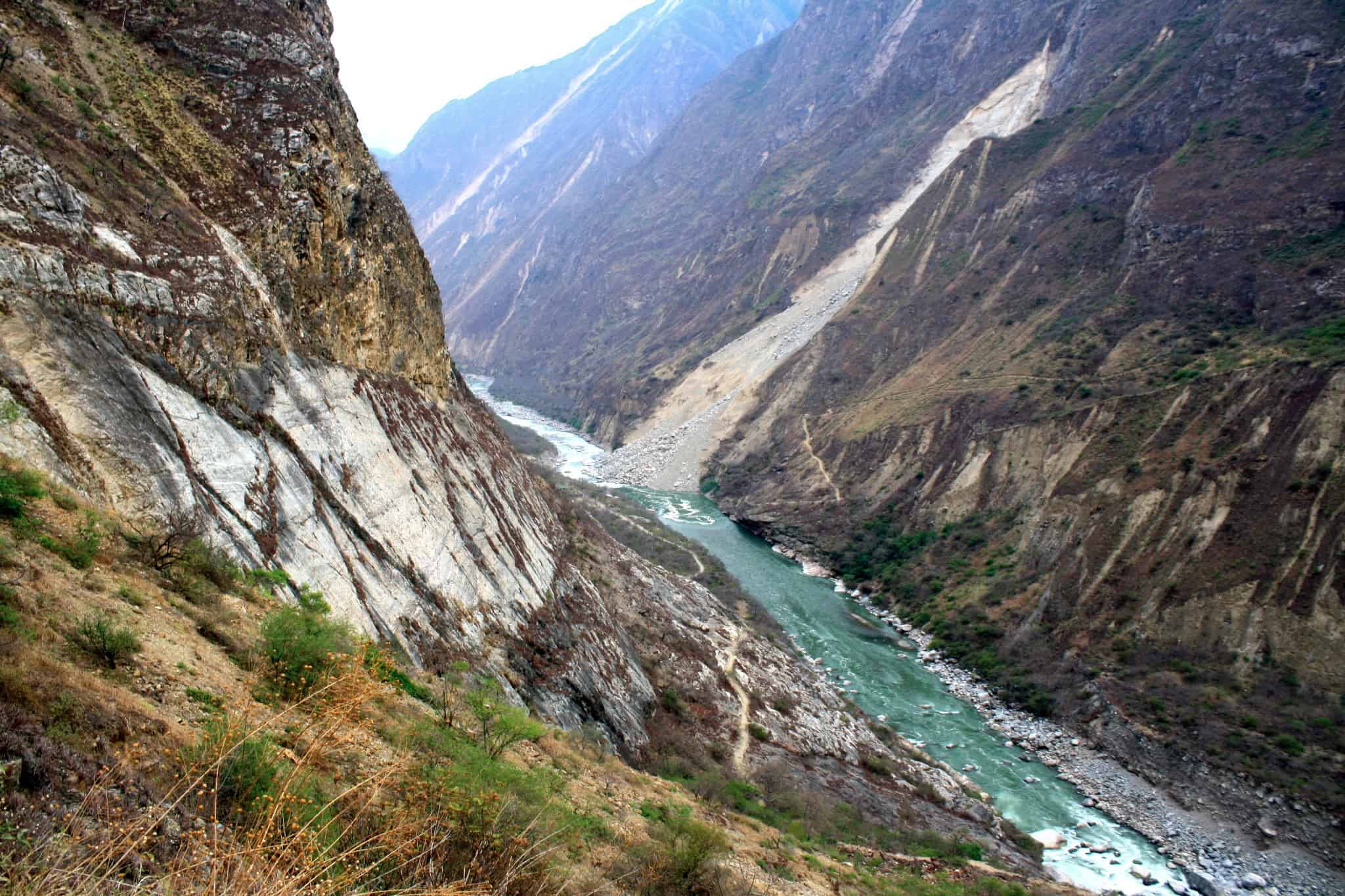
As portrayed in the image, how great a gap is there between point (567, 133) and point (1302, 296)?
187271 millimetres

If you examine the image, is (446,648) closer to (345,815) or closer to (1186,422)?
(345,815)

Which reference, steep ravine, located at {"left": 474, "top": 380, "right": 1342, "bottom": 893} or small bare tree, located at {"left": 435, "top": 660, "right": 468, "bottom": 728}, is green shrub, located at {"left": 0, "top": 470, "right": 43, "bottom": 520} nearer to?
small bare tree, located at {"left": 435, "top": 660, "right": 468, "bottom": 728}

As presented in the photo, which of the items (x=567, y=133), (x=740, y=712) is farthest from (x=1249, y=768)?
(x=567, y=133)

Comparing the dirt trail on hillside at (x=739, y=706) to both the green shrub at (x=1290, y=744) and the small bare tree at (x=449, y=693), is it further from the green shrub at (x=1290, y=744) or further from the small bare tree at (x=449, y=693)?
the green shrub at (x=1290, y=744)

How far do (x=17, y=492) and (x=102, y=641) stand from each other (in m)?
2.14

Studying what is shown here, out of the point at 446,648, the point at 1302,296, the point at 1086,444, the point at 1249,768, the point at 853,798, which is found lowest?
the point at 853,798

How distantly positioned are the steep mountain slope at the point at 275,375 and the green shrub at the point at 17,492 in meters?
0.24

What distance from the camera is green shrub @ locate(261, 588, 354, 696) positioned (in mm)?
5520

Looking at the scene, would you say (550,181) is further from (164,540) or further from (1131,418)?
(164,540)

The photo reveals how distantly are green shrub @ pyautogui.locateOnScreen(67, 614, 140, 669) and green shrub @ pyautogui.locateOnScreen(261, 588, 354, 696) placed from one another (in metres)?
1.17

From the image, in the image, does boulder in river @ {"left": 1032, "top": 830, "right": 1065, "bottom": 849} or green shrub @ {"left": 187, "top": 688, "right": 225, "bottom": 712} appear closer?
green shrub @ {"left": 187, "top": 688, "right": 225, "bottom": 712}

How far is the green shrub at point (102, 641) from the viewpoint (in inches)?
167

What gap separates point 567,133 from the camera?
629ft

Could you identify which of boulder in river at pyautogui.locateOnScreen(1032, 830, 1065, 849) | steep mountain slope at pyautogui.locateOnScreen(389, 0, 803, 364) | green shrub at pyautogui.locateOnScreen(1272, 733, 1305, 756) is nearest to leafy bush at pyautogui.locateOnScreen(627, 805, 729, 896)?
boulder in river at pyautogui.locateOnScreen(1032, 830, 1065, 849)
